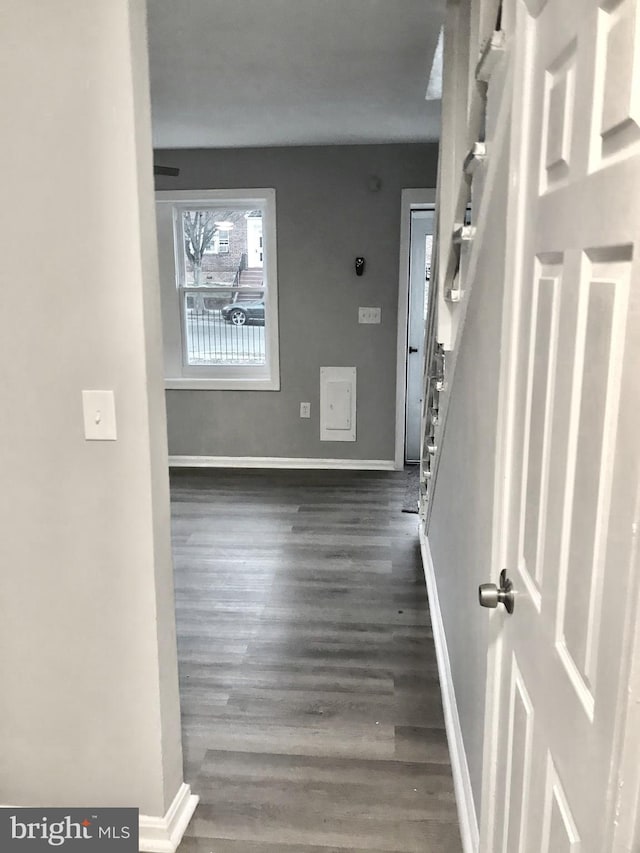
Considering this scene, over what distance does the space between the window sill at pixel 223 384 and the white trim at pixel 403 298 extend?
3.15ft

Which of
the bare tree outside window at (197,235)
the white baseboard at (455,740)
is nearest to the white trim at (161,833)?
the white baseboard at (455,740)

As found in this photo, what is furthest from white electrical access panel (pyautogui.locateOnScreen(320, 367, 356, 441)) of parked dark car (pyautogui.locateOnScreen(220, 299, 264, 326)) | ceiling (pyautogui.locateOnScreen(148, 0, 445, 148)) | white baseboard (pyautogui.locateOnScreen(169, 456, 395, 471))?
ceiling (pyautogui.locateOnScreen(148, 0, 445, 148))

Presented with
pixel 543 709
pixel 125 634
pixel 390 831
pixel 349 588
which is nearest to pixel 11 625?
pixel 125 634

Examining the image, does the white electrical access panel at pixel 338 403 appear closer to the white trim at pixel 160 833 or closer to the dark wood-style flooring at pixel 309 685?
the dark wood-style flooring at pixel 309 685

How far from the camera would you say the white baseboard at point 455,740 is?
70.1 inches

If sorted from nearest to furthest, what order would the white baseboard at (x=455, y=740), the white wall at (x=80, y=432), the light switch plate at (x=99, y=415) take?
the white wall at (x=80, y=432) < the light switch plate at (x=99, y=415) < the white baseboard at (x=455, y=740)

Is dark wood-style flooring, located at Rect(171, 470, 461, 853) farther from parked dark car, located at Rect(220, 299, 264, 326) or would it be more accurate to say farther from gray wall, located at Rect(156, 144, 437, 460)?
parked dark car, located at Rect(220, 299, 264, 326)

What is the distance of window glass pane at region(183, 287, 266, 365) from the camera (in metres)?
5.43

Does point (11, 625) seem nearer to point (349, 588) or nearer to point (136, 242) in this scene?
point (136, 242)

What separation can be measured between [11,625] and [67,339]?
2.52 ft

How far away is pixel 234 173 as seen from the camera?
16.8 ft

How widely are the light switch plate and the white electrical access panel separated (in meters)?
3.73

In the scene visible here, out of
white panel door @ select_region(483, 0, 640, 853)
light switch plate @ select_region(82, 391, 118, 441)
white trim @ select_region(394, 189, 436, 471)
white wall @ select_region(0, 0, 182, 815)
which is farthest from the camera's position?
white trim @ select_region(394, 189, 436, 471)

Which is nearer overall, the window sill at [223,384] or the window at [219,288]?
the window at [219,288]
